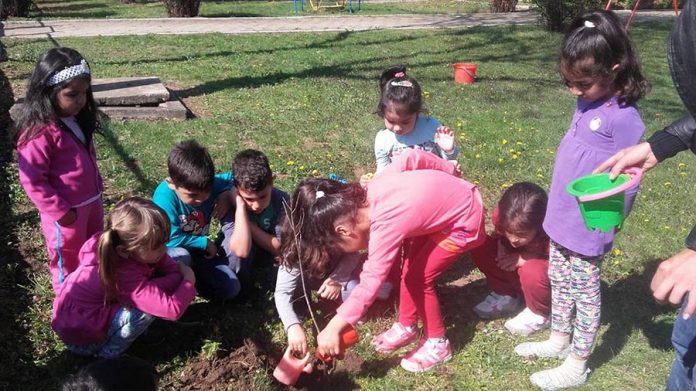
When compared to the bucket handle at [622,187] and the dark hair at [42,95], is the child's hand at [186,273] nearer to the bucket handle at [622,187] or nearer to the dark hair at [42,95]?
the dark hair at [42,95]

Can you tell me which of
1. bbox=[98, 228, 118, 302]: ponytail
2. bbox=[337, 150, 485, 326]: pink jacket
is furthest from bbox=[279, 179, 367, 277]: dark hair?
bbox=[98, 228, 118, 302]: ponytail

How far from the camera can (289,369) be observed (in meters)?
3.04

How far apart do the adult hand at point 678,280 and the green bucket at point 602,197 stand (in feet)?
2.00

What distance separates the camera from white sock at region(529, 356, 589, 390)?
3.11 m

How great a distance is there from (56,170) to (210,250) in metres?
0.92

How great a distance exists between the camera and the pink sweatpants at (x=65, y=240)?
3.37 metres

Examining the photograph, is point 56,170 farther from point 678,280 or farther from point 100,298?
point 678,280

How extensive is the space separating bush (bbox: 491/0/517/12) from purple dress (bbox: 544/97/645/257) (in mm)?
16488

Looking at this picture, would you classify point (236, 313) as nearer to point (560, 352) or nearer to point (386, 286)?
point (386, 286)

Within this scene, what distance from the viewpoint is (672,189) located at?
5.54 meters

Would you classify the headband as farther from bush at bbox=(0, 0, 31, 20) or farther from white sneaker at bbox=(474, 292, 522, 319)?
bush at bbox=(0, 0, 31, 20)

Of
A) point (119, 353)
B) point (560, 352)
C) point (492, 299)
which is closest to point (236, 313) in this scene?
point (119, 353)

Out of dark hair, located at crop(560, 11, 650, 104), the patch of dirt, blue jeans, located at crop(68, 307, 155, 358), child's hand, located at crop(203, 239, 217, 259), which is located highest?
dark hair, located at crop(560, 11, 650, 104)

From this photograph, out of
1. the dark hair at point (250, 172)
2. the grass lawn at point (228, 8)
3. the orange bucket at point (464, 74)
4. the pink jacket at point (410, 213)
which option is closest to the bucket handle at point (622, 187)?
the pink jacket at point (410, 213)
